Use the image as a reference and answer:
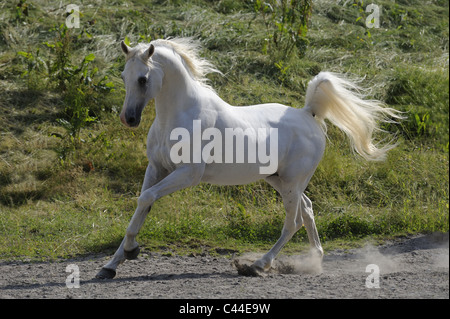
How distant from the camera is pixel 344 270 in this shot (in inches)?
251

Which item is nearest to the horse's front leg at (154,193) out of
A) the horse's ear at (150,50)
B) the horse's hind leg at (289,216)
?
the horse's ear at (150,50)

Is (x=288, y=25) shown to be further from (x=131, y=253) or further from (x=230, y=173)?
(x=131, y=253)

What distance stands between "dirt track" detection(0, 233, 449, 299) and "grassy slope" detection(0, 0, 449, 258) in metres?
0.45

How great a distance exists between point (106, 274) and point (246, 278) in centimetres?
113

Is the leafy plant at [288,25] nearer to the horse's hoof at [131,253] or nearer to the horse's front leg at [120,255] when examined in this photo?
the horse's front leg at [120,255]

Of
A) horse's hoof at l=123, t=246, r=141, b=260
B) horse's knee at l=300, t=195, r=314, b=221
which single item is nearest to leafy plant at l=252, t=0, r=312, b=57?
horse's knee at l=300, t=195, r=314, b=221

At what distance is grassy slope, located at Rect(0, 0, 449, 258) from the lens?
7414 millimetres

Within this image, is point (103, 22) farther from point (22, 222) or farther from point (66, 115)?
point (22, 222)

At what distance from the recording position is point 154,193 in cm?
539

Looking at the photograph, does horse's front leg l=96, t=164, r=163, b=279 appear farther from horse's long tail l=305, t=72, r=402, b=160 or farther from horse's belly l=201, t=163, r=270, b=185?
horse's long tail l=305, t=72, r=402, b=160

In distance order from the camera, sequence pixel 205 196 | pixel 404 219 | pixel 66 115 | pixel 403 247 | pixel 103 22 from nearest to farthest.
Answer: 1. pixel 403 247
2. pixel 404 219
3. pixel 205 196
4. pixel 66 115
5. pixel 103 22

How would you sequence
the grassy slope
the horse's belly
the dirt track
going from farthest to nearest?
the grassy slope → the horse's belly → the dirt track

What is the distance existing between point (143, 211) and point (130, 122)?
718 millimetres
